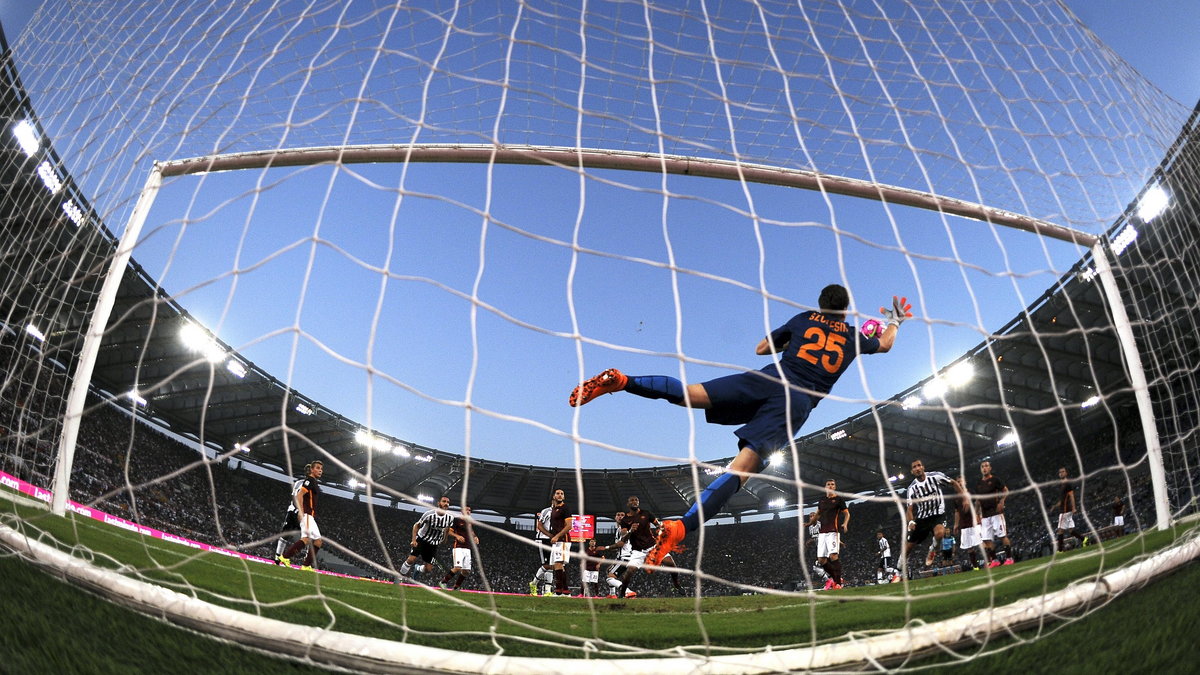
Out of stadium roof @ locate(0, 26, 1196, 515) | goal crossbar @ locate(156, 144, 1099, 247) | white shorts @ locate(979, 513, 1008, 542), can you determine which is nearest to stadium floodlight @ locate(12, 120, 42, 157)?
goal crossbar @ locate(156, 144, 1099, 247)

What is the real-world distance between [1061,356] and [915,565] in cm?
773

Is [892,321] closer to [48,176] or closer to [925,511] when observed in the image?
[925,511]

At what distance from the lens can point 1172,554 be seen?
7.60 ft

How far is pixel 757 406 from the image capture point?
149 inches

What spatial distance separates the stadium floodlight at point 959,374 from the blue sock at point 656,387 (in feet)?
55.3

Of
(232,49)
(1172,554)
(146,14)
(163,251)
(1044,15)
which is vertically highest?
(1044,15)

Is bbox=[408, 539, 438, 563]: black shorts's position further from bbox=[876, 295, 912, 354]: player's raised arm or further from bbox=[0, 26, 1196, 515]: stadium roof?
bbox=[876, 295, 912, 354]: player's raised arm

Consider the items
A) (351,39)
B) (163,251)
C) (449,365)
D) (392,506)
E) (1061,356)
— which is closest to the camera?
(163,251)

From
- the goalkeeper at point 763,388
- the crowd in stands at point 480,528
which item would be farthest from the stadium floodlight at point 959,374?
the goalkeeper at point 763,388

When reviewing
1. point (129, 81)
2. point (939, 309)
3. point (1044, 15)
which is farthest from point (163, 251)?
point (1044, 15)

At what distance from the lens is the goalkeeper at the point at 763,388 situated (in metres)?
3.60

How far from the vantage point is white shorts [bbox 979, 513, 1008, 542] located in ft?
27.8

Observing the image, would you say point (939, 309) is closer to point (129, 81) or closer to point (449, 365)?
→ point (129, 81)

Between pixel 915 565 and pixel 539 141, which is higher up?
pixel 539 141
